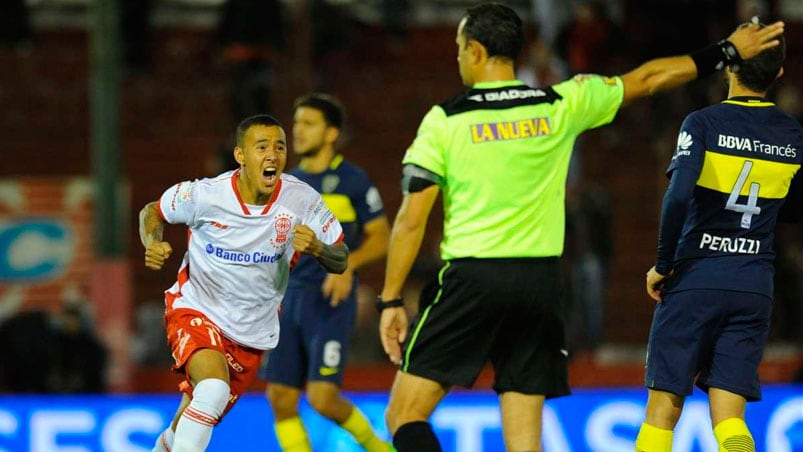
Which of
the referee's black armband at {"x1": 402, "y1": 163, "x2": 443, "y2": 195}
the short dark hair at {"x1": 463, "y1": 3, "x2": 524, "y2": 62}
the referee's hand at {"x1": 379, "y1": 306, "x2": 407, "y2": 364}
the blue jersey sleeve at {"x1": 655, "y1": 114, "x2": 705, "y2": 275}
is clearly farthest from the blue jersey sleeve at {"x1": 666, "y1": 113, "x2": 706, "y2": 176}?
the referee's hand at {"x1": 379, "y1": 306, "x2": 407, "y2": 364}

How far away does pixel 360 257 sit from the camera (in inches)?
323

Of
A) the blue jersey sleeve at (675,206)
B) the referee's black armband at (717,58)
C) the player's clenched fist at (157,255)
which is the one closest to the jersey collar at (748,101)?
the referee's black armband at (717,58)

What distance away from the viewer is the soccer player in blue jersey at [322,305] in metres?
8.11

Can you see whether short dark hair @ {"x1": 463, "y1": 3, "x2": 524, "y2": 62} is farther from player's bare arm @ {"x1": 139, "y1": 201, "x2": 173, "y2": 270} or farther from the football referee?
player's bare arm @ {"x1": 139, "y1": 201, "x2": 173, "y2": 270}

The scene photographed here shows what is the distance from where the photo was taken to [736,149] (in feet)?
19.9

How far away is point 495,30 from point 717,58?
0.96m

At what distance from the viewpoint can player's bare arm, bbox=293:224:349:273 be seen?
6.05 metres

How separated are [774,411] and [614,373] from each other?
1.97 meters

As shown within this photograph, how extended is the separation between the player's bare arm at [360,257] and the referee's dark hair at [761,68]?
268 centimetres

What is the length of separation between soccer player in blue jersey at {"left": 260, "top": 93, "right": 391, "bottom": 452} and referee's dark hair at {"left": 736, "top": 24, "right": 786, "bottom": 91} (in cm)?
273

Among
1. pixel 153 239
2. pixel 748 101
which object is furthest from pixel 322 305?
pixel 748 101

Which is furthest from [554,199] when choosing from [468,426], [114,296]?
[114,296]

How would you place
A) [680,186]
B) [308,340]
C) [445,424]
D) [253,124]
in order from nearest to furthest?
[680,186] < [253,124] < [308,340] < [445,424]

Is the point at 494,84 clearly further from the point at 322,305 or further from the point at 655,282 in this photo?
the point at 322,305
